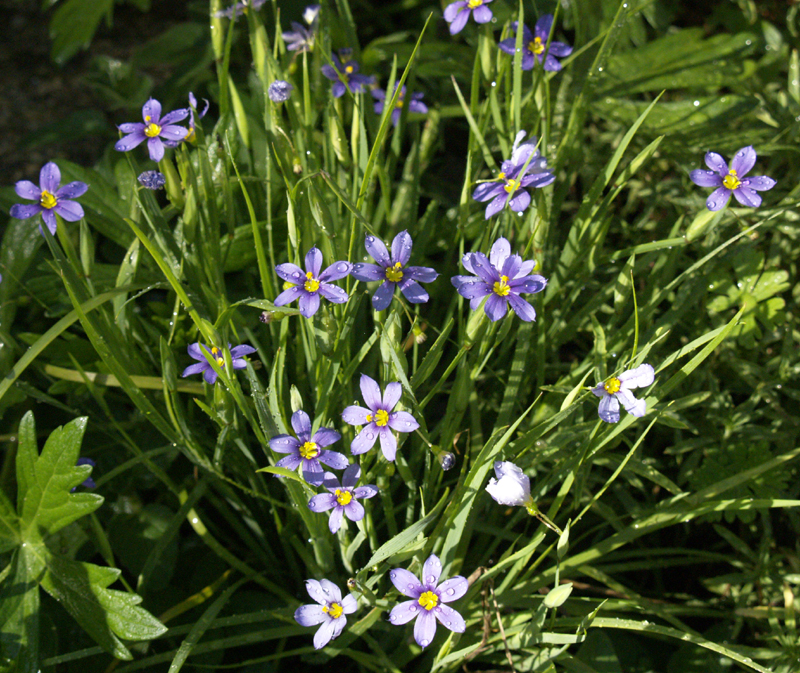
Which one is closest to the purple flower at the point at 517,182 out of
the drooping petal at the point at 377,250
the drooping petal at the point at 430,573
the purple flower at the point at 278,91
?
the drooping petal at the point at 377,250

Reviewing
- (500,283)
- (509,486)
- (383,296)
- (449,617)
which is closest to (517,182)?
(500,283)

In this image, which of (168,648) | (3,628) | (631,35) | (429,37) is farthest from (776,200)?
(3,628)

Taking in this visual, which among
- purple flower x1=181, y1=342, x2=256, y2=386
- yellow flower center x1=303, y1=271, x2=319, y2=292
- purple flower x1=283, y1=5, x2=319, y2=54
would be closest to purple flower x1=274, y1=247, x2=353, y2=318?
yellow flower center x1=303, y1=271, x2=319, y2=292

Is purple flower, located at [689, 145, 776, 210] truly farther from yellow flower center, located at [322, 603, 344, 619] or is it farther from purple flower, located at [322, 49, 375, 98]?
yellow flower center, located at [322, 603, 344, 619]

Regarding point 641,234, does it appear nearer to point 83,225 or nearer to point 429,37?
point 429,37

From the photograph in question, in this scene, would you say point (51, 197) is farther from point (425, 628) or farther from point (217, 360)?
point (425, 628)

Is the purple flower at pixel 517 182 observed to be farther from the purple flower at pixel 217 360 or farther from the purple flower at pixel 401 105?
the purple flower at pixel 217 360
